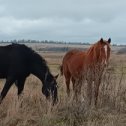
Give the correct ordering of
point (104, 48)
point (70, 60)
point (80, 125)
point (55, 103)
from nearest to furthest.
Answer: point (80, 125) → point (55, 103) → point (104, 48) → point (70, 60)

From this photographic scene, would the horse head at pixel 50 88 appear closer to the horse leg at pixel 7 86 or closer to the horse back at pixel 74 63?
the horse leg at pixel 7 86

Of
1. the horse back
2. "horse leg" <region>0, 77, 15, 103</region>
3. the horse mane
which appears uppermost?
the horse mane

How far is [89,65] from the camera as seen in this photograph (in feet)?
32.4

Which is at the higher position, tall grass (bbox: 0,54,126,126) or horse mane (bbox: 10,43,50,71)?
horse mane (bbox: 10,43,50,71)

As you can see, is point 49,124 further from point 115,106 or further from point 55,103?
point 115,106

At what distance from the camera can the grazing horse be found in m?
8.54

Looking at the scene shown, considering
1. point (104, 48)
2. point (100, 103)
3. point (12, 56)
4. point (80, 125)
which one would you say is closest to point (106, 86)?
point (100, 103)

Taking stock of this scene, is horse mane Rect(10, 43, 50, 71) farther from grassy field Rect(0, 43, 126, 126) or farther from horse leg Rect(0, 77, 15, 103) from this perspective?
grassy field Rect(0, 43, 126, 126)

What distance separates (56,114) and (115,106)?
1654mm

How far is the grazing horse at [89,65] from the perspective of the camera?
28.0 ft

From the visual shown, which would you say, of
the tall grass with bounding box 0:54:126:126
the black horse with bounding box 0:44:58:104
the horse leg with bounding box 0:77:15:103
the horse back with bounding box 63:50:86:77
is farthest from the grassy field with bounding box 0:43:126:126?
the horse back with bounding box 63:50:86:77

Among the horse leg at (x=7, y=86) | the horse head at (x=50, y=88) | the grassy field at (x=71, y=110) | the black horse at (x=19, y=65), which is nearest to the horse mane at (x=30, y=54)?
the black horse at (x=19, y=65)

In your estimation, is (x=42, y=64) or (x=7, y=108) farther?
(x=42, y=64)

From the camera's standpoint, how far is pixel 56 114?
24.4 feet
